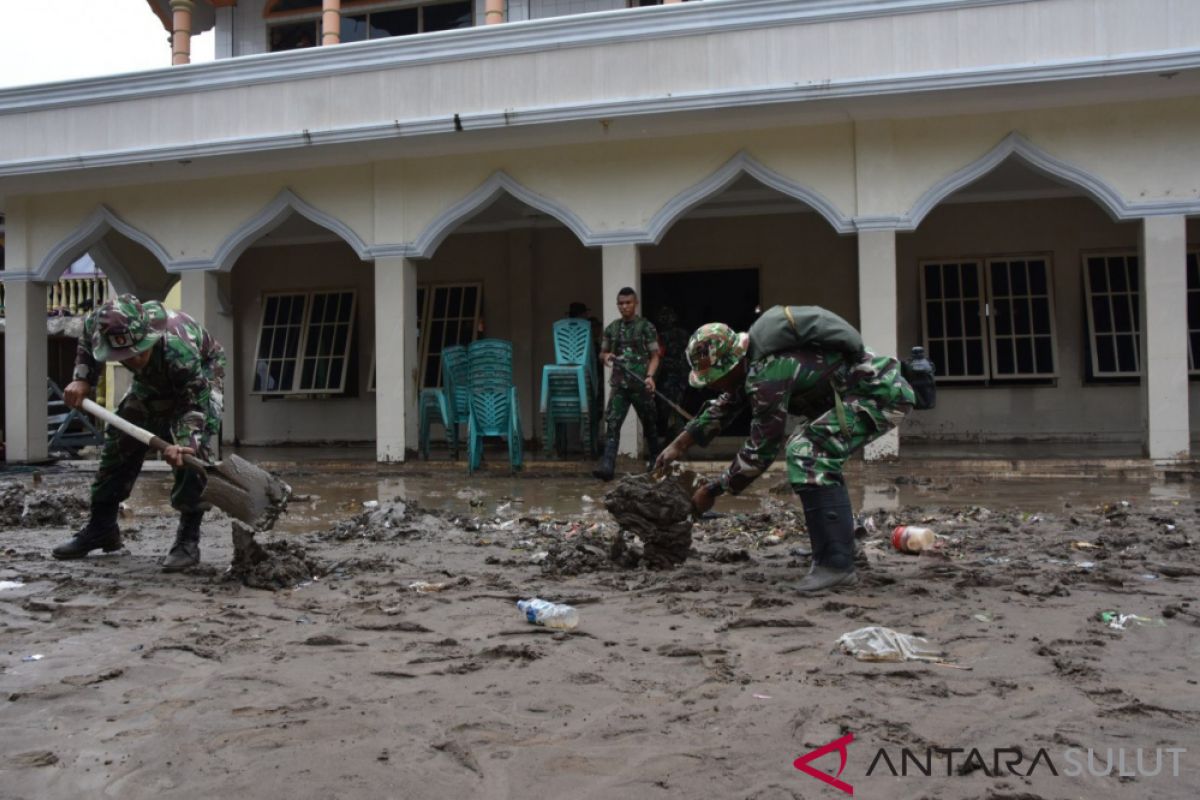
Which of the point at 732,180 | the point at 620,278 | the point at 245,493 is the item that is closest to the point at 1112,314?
the point at 732,180

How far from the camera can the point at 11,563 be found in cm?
534

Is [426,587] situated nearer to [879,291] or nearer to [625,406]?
[625,406]

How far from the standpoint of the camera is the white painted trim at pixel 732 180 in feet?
34.0

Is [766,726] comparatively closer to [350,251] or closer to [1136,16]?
[1136,16]

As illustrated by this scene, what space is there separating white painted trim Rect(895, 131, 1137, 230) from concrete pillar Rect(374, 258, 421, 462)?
565cm

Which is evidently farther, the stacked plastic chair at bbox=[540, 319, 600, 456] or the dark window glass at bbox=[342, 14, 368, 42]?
the dark window glass at bbox=[342, 14, 368, 42]

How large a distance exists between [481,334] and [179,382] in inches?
373

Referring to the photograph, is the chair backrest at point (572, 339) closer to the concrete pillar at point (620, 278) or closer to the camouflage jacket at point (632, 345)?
the concrete pillar at point (620, 278)

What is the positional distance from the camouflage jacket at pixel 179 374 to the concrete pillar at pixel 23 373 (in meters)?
8.90

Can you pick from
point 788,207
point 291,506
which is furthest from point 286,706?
point 788,207

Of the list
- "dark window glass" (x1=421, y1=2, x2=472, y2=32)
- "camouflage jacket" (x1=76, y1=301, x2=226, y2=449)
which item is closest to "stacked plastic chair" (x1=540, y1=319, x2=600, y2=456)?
"camouflage jacket" (x1=76, y1=301, x2=226, y2=449)

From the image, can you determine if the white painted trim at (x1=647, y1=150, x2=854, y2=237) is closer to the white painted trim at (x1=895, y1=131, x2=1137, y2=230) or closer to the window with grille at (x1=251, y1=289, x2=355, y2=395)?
the white painted trim at (x1=895, y1=131, x2=1137, y2=230)

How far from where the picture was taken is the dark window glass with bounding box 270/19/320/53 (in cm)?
1622

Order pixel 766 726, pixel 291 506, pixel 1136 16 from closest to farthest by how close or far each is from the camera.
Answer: pixel 766 726 < pixel 291 506 < pixel 1136 16
